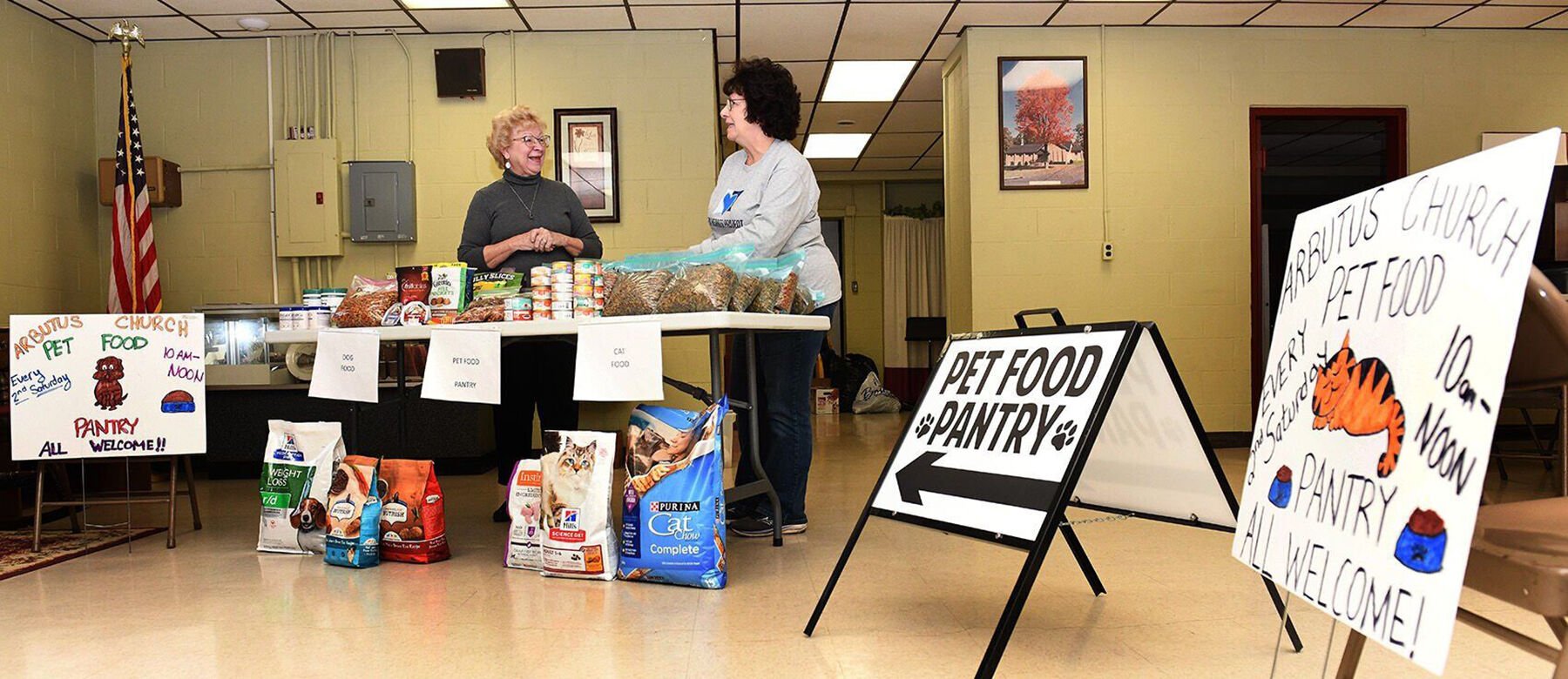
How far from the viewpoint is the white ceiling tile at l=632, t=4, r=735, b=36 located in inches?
216

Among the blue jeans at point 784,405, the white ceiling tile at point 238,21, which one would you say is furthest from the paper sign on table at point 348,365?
the white ceiling tile at point 238,21

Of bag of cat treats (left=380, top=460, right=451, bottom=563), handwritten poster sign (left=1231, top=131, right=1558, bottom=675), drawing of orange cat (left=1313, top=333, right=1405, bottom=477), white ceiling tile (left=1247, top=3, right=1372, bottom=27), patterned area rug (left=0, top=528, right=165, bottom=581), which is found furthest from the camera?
white ceiling tile (left=1247, top=3, right=1372, bottom=27)

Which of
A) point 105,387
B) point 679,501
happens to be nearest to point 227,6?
point 105,387

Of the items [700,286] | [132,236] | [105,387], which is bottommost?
[105,387]

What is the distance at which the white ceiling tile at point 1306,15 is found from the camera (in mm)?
5660

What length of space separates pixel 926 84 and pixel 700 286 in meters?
4.88

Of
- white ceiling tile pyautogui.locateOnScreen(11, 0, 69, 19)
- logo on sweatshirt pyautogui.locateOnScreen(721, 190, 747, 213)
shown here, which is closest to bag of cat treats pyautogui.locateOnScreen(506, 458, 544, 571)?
logo on sweatshirt pyautogui.locateOnScreen(721, 190, 747, 213)

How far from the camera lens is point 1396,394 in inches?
45.2

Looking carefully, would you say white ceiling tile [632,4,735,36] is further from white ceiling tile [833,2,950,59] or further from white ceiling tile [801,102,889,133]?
white ceiling tile [801,102,889,133]

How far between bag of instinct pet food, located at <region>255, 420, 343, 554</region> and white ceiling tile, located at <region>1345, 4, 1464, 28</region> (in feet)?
18.4

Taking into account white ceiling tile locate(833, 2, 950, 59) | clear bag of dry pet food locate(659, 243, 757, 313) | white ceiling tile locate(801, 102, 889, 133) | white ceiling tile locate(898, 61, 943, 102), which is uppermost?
white ceiling tile locate(833, 2, 950, 59)

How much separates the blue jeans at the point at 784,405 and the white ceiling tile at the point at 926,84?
3.92m

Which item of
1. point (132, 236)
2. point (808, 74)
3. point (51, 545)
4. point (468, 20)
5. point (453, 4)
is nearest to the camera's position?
point (51, 545)

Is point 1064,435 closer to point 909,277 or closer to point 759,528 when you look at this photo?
point 759,528
